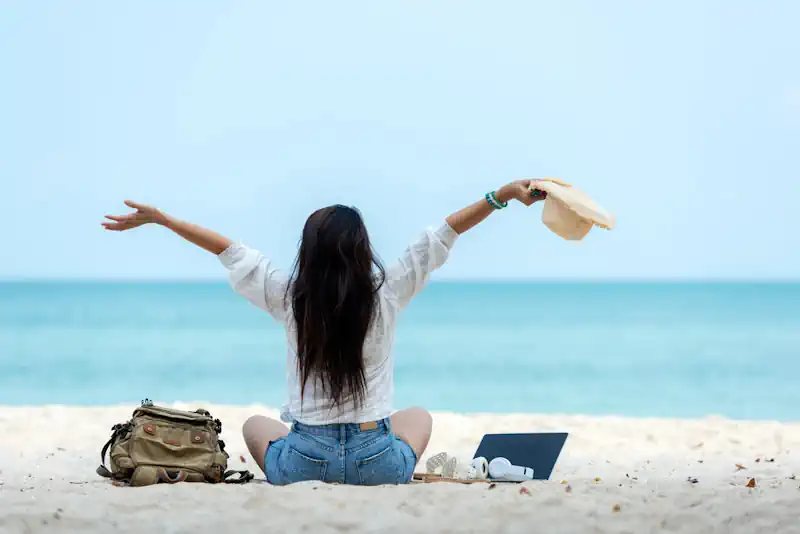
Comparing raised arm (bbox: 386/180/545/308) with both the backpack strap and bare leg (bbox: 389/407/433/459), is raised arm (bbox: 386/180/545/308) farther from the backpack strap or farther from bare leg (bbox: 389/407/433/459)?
the backpack strap

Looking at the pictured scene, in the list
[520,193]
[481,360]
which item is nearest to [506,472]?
[520,193]

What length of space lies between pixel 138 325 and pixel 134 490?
36921mm

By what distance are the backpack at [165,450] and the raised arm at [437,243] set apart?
40.9 inches

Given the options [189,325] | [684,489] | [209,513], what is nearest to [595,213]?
[684,489]

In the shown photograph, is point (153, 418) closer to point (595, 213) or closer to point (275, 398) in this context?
point (595, 213)

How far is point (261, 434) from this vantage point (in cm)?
438

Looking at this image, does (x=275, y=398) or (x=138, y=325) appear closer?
(x=275, y=398)

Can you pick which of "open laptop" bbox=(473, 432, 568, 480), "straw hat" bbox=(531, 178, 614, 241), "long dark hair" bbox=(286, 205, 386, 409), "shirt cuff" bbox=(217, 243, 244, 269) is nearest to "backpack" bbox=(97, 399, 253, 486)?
"long dark hair" bbox=(286, 205, 386, 409)

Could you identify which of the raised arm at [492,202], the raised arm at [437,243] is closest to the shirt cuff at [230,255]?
the raised arm at [437,243]

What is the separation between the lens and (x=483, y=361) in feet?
77.4

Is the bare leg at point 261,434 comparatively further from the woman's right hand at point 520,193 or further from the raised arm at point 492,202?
the woman's right hand at point 520,193

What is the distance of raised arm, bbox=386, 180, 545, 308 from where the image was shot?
4062 millimetres

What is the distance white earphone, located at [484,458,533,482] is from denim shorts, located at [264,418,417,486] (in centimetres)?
70

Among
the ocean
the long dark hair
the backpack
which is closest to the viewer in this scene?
the long dark hair
